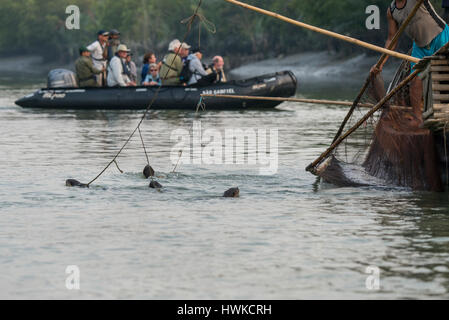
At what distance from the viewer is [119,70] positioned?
2448cm

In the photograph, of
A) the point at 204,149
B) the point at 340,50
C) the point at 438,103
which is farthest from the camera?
the point at 340,50

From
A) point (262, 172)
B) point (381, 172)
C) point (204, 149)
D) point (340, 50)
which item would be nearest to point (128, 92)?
point (204, 149)

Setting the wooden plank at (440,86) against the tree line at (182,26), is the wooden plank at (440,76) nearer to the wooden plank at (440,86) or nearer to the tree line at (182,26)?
the wooden plank at (440,86)

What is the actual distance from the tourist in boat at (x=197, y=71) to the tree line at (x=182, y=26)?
2372cm

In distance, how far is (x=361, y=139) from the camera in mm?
12320

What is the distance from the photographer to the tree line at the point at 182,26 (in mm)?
57250

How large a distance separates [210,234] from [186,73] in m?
15.9

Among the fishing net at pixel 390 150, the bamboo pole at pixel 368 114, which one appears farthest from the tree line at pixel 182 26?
the bamboo pole at pixel 368 114

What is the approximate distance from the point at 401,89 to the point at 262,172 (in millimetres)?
2387

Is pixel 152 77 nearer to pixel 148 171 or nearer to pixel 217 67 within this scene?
pixel 217 67

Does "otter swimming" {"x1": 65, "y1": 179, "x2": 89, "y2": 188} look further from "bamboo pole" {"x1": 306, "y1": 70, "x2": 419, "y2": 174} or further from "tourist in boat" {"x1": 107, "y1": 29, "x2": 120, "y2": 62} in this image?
"tourist in boat" {"x1": 107, "y1": 29, "x2": 120, "y2": 62}

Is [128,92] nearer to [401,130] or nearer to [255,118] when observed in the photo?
[255,118]

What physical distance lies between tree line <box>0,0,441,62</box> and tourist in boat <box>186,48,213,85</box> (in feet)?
77.8
